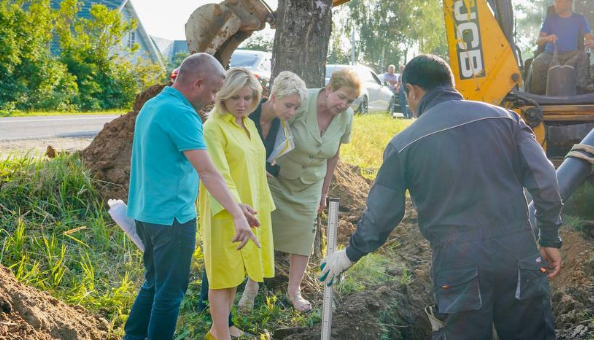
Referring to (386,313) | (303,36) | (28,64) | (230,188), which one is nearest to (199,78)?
(230,188)

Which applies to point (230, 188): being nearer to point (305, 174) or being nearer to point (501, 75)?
point (305, 174)

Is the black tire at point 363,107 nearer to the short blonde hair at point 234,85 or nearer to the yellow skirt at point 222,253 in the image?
the short blonde hair at point 234,85

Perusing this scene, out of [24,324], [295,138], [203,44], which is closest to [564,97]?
[203,44]

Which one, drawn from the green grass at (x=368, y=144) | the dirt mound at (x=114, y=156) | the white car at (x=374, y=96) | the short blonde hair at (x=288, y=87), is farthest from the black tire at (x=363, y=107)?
the short blonde hair at (x=288, y=87)

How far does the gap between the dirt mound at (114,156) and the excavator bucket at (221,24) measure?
2.53 ft

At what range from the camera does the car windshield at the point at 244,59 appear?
18.2 meters

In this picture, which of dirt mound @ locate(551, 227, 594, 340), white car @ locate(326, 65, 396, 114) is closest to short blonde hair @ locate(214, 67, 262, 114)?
dirt mound @ locate(551, 227, 594, 340)

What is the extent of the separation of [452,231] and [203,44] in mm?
5321

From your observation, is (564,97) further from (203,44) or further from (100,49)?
(100,49)

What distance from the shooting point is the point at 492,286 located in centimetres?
337

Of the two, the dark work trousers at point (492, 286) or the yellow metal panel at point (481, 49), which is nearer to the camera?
the dark work trousers at point (492, 286)

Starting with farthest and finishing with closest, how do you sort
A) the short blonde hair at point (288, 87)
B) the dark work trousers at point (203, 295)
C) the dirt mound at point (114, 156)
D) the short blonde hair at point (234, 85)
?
the dirt mound at point (114, 156), the dark work trousers at point (203, 295), the short blonde hair at point (288, 87), the short blonde hair at point (234, 85)

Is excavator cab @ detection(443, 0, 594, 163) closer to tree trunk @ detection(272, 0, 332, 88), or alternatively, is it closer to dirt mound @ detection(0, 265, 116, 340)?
tree trunk @ detection(272, 0, 332, 88)

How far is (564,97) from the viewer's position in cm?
888
